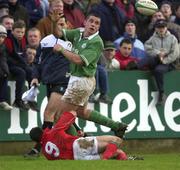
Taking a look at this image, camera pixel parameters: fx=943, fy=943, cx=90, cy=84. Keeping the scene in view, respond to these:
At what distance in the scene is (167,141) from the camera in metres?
18.9

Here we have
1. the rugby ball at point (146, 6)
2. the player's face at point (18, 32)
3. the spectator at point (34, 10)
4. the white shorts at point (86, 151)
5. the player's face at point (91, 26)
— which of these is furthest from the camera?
the spectator at point (34, 10)

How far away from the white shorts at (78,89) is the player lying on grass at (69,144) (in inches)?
26.9

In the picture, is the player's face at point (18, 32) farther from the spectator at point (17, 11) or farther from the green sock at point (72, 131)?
the green sock at point (72, 131)

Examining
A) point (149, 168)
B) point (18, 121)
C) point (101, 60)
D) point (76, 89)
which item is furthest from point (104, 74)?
point (149, 168)

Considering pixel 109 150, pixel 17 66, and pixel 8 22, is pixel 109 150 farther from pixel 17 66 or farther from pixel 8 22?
pixel 8 22

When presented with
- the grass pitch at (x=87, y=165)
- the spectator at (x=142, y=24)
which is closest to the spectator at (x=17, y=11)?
the spectator at (x=142, y=24)

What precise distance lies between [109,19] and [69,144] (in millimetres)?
6390

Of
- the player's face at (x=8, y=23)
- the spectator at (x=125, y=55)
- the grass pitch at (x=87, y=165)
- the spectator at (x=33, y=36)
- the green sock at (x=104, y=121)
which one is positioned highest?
A: the player's face at (x=8, y=23)

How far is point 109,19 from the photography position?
65.9 feet

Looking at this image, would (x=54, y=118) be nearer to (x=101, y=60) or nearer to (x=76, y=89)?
(x=76, y=89)

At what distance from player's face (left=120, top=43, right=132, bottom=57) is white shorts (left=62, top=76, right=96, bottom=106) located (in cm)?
404

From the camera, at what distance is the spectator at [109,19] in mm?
19891

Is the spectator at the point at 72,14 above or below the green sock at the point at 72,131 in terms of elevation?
above

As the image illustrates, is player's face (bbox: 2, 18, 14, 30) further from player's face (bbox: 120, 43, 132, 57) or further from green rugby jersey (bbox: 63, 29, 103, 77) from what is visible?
green rugby jersey (bbox: 63, 29, 103, 77)
